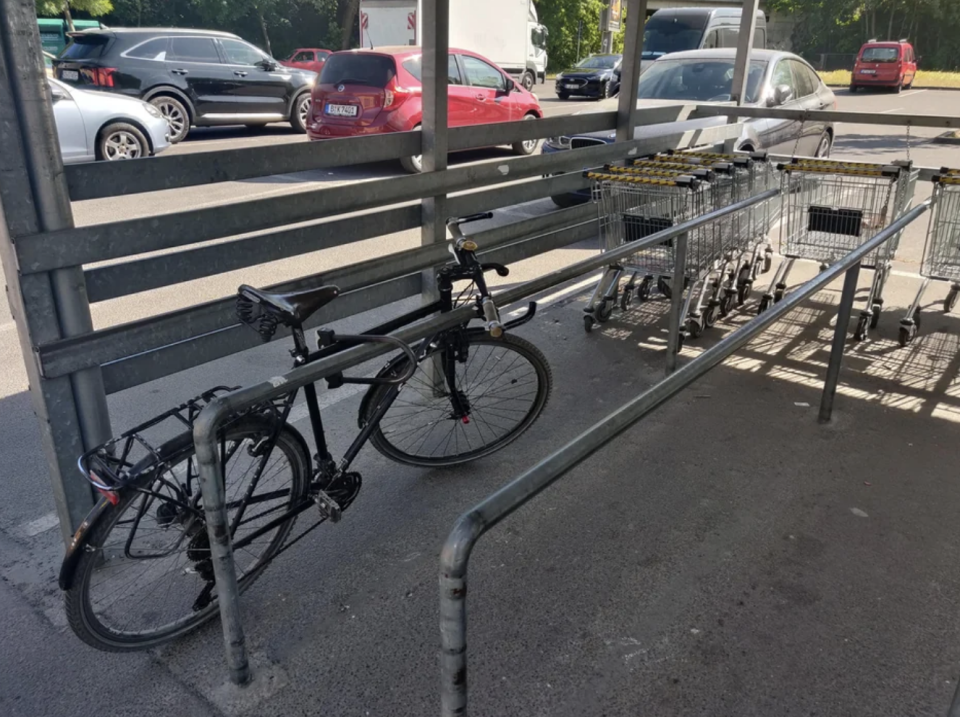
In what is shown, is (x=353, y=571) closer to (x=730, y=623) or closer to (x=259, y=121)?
(x=730, y=623)

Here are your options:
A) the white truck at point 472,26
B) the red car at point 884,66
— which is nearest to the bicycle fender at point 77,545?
the white truck at point 472,26

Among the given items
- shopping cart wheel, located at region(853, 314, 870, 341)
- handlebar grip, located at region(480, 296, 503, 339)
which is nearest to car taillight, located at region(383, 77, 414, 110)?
shopping cart wheel, located at region(853, 314, 870, 341)

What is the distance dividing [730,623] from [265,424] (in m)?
1.82

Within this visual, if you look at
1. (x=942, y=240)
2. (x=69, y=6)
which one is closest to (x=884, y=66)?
(x=942, y=240)

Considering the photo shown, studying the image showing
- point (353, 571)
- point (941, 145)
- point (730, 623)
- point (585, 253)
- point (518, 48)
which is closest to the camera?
point (730, 623)

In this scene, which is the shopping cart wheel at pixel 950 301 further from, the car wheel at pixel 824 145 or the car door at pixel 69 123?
the car door at pixel 69 123

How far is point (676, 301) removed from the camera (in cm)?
495

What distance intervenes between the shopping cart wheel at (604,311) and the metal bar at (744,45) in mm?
2801

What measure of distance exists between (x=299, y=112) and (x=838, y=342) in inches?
573

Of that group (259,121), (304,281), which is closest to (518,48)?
(259,121)

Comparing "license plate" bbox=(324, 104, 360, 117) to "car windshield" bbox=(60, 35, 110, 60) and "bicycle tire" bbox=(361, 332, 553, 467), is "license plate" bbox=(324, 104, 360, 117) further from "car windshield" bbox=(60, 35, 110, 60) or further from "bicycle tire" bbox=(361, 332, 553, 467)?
"bicycle tire" bbox=(361, 332, 553, 467)

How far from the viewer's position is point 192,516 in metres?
2.83

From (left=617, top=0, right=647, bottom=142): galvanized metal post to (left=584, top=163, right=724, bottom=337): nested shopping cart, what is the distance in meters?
0.34

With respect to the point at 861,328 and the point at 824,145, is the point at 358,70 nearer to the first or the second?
the point at 824,145
